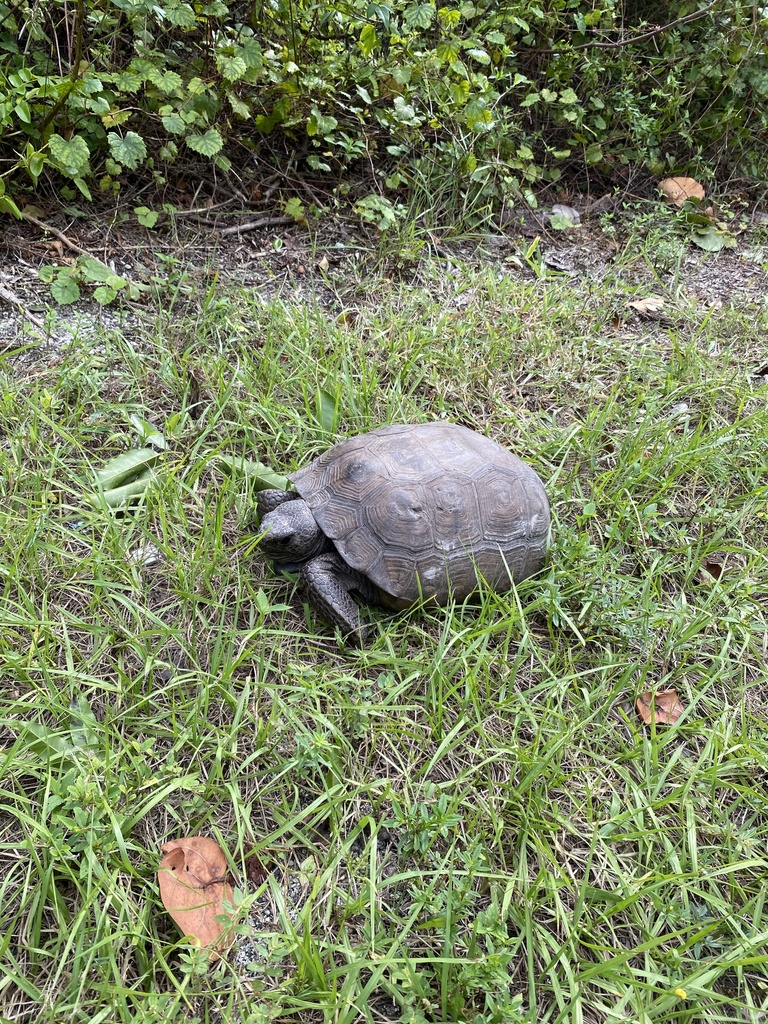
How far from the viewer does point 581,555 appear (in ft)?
8.45

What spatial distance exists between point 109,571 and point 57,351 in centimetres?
130

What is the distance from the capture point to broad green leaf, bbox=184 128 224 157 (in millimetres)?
3465

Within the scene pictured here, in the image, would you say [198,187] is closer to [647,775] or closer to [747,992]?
[647,775]

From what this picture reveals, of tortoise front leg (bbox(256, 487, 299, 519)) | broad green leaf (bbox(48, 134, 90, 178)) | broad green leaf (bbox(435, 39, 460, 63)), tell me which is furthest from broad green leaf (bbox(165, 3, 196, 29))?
tortoise front leg (bbox(256, 487, 299, 519))

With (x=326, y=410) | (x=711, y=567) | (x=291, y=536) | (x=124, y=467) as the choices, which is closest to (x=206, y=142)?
(x=326, y=410)

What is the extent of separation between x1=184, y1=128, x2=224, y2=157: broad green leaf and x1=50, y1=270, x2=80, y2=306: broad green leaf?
950mm

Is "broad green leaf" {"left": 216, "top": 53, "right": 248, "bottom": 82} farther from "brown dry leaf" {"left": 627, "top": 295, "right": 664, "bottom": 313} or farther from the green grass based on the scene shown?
"brown dry leaf" {"left": 627, "top": 295, "right": 664, "bottom": 313}

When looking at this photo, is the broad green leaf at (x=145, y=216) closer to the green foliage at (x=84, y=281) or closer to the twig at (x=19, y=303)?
the green foliage at (x=84, y=281)

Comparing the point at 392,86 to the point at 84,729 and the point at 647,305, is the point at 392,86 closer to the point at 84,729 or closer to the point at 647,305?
the point at 647,305

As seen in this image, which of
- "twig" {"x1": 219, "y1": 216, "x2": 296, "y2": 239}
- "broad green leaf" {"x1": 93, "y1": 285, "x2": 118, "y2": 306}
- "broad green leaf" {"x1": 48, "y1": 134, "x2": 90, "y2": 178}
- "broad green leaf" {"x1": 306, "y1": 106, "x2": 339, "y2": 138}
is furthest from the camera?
"twig" {"x1": 219, "y1": 216, "x2": 296, "y2": 239}

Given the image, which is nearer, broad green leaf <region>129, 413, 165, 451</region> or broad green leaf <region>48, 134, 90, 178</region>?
broad green leaf <region>129, 413, 165, 451</region>

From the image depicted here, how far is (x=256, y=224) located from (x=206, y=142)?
57 cm

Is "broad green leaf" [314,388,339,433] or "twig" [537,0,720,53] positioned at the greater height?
"twig" [537,0,720,53]

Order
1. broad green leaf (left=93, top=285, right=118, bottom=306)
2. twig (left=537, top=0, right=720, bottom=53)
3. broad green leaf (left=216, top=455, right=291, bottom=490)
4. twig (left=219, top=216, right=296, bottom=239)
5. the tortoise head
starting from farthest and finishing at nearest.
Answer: twig (left=537, top=0, right=720, bottom=53), twig (left=219, top=216, right=296, bottom=239), broad green leaf (left=93, top=285, right=118, bottom=306), broad green leaf (left=216, top=455, right=291, bottom=490), the tortoise head
